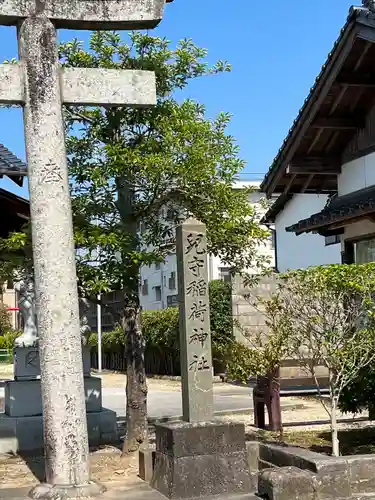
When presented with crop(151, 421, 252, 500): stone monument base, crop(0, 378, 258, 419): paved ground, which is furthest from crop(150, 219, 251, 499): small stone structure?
crop(0, 378, 258, 419): paved ground

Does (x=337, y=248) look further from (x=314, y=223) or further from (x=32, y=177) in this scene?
(x=32, y=177)

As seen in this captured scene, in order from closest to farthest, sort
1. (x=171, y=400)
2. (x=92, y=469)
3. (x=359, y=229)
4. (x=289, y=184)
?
1. (x=92, y=469)
2. (x=359, y=229)
3. (x=289, y=184)
4. (x=171, y=400)

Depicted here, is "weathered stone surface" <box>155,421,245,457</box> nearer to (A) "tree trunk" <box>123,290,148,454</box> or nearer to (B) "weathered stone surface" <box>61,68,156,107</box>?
(A) "tree trunk" <box>123,290,148,454</box>

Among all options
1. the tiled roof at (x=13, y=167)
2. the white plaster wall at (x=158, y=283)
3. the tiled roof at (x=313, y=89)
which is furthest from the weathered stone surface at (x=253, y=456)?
the white plaster wall at (x=158, y=283)

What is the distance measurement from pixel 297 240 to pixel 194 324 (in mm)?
16778

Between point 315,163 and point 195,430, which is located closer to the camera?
point 195,430

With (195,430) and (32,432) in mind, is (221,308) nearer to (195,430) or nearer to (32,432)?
(32,432)

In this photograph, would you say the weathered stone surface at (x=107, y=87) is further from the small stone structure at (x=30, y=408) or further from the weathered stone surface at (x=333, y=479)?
the small stone structure at (x=30, y=408)

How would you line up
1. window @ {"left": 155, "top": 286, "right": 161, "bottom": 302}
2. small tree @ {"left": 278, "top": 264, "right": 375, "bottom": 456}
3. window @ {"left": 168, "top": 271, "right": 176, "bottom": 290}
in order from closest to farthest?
small tree @ {"left": 278, "top": 264, "right": 375, "bottom": 456}
window @ {"left": 168, "top": 271, "right": 176, "bottom": 290}
window @ {"left": 155, "top": 286, "right": 161, "bottom": 302}

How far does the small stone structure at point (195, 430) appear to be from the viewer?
7.03 meters

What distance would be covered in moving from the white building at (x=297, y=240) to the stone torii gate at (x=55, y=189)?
15.3 m

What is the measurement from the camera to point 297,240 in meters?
23.9

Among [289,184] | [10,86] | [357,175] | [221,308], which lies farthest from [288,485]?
[221,308]

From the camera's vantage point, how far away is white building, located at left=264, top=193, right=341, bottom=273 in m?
22.5
